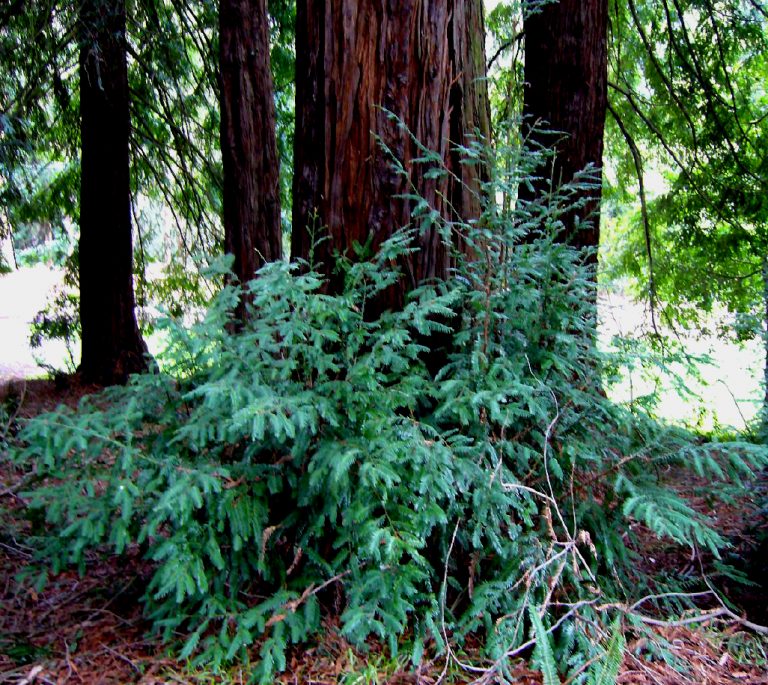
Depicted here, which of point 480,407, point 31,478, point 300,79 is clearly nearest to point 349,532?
point 480,407

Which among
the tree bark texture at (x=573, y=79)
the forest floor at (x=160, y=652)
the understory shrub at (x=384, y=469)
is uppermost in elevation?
the tree bark texture at (x=573, y=79)

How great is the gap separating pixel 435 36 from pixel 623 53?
218 inches

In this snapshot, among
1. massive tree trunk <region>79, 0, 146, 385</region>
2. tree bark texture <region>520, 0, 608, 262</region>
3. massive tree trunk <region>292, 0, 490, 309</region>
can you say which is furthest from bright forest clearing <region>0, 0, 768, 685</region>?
massive tree trunk <region>79, 0, 146, 385</region>

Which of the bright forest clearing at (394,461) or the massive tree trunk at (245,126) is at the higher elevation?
the massive tree trunk at (245,126)

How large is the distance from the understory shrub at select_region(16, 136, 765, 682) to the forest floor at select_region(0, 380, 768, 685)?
0.09 meters

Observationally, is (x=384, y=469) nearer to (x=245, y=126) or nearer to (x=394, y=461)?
(x=394, y=461)

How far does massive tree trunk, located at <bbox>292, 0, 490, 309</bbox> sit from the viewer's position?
323 centimetres

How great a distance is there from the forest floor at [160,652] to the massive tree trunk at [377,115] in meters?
1.53

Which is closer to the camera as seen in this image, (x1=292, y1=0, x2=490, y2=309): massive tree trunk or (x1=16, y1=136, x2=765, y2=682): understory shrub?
(x1=16, y1=136, x2=765, y2=682): understory shrub

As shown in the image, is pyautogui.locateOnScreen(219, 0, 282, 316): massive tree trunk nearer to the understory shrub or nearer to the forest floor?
the understory shrub

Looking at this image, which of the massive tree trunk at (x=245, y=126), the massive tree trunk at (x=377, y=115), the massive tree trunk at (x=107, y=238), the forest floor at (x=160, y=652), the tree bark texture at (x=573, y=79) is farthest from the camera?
the massive tree trunk at (x=107, y=238)

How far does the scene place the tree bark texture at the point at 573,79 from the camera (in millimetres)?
5238

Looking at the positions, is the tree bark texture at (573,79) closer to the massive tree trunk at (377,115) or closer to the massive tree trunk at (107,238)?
the massive tree trunk at (377,115)

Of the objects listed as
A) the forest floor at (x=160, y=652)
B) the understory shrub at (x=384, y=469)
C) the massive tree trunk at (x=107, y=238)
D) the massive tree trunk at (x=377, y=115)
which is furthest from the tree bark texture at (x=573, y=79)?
the massive tree trunk at (x=107, y=238)
